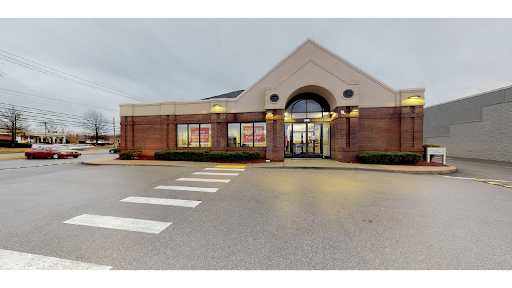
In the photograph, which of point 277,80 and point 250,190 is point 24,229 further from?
point 277,80

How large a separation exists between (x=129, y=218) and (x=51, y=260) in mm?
1393

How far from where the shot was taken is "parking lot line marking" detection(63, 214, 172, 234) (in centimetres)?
329

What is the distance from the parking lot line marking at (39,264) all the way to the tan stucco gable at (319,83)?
12.5 metres

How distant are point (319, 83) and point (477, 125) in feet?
54.5

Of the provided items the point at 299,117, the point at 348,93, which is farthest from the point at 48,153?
the point at 348,93

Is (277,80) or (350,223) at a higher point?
(277,80)

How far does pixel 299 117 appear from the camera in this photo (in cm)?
1545

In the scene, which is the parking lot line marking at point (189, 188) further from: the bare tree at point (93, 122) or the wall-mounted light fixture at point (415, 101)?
the bare tree at point (93, 122)

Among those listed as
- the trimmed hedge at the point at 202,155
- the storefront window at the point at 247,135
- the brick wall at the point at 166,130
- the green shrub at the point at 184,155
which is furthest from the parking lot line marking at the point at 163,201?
the storefront window at the point at 247,135

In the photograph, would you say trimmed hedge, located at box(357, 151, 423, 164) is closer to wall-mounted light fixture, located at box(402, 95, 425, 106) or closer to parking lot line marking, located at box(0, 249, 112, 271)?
wall-mounted light fixture, located at box(402, 95, 425, 106)

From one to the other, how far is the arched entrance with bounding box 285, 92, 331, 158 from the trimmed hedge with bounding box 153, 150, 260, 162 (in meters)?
4.24

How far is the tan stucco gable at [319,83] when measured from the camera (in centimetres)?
1271

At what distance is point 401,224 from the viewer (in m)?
3.41
